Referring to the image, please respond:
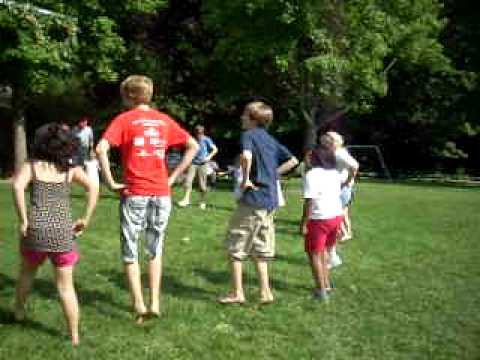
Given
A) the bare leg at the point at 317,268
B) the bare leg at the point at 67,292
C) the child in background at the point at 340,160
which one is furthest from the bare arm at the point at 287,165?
the bare leg at the point at 67,292

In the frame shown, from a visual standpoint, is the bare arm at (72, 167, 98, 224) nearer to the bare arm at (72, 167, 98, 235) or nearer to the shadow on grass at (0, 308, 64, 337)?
the bare arm at (72, 167, 98, 235)

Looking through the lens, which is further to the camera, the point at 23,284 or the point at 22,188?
the point at 23,284

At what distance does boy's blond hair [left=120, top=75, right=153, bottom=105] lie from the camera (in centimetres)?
623

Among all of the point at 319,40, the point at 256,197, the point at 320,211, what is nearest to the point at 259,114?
the point at 256,197

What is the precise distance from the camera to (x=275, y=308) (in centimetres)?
710

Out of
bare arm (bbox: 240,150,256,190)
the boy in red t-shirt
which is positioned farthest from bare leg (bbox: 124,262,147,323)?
bare arm (bbox: 240,150,256,190)

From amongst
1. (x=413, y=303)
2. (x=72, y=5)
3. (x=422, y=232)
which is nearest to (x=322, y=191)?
(x=413, y=303)

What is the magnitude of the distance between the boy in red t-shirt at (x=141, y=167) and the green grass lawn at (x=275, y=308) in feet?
2.10

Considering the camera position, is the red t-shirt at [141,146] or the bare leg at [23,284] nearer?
the bare leg at [23,284]

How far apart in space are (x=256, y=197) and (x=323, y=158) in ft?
3.15

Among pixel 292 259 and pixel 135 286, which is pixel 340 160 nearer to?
pixel 292 259

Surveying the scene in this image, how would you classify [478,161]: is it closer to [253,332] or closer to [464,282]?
[464,282]

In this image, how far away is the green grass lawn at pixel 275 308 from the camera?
585cm

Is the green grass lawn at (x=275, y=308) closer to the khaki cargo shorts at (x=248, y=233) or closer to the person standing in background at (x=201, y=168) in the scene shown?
the khaki cargo shorts at (x=248, y=233)
